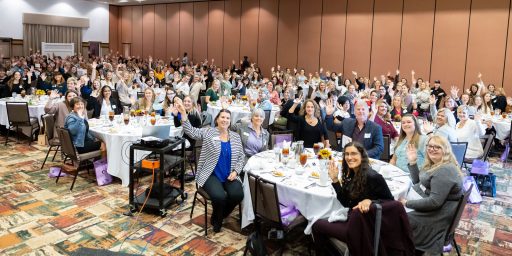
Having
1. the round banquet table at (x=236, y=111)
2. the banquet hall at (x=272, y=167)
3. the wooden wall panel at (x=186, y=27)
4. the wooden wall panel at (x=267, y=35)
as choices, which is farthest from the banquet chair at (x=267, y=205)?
the wooden wall panel at (x=186, y=27)

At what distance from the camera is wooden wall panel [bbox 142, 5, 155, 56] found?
76.4ft

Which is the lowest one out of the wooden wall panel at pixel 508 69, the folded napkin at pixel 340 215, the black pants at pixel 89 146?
the folded napkin at pixel 340 215

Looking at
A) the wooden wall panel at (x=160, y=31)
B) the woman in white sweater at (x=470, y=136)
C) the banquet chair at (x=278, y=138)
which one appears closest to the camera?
the banquet chair at (x=278, y=138)

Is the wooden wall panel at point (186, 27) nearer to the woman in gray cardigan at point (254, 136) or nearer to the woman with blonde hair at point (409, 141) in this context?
the woman in gray cardigan at point (254, 136)

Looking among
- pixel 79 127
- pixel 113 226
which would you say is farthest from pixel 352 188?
pixel 79 127

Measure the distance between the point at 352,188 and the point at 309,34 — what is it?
1441 centimetres

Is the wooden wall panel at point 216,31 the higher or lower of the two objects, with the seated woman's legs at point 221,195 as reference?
higher

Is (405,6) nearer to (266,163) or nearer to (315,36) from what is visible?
(315,36)

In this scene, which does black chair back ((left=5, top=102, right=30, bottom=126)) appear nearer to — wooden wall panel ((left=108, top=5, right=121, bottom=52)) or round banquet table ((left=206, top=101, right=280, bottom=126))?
round banquet table ((left=206, top=101, right=280, bottom=126))

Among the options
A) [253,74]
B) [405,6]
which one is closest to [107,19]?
[253,74]

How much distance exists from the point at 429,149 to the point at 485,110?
22.1ft

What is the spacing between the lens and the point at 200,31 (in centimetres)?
2112

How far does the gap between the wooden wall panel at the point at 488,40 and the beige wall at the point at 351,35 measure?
0.09ft

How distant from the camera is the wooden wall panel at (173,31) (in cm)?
2206
